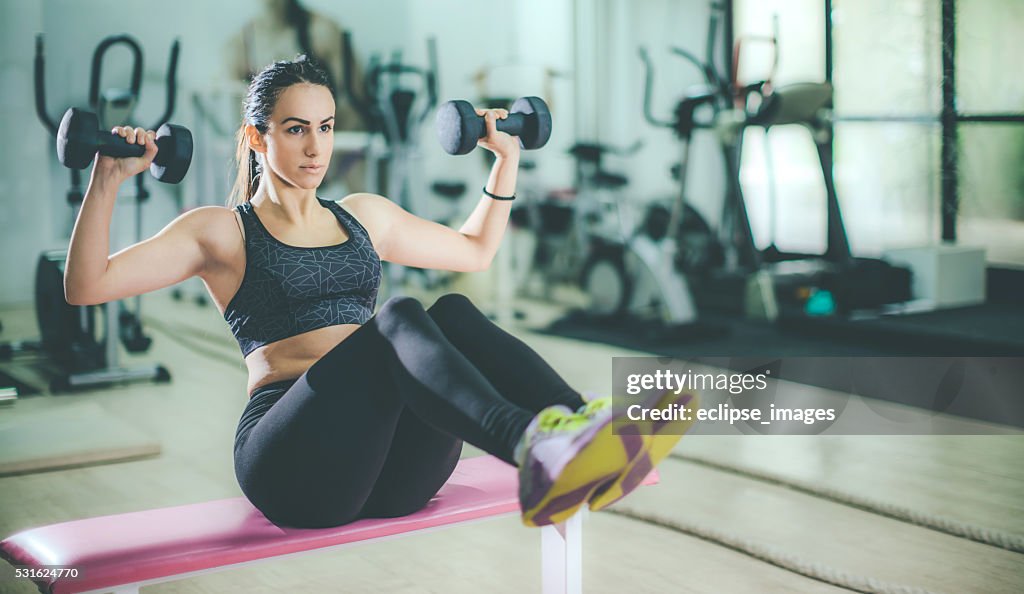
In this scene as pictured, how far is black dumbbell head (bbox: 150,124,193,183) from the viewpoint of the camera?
1.46 metres

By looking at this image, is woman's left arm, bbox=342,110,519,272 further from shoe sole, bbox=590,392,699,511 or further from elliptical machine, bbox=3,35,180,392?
elliptical machine, bbox=3,35,180,392

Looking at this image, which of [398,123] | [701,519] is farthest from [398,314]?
[398,123]

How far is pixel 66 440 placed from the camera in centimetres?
312

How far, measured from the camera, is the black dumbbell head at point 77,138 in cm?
136

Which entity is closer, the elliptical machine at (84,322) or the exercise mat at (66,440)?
the exercise mat at (66,440)

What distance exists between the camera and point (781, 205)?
6.49 metres

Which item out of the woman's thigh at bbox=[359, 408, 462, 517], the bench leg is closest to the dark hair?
the woman's thigh at bbox=[359, 408, 462, 517]

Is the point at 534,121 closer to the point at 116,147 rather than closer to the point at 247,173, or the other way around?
the point at 247,173

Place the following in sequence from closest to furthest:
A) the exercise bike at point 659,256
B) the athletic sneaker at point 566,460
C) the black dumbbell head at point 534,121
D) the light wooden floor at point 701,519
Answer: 1. the athletic sneaker at point 566,460
2. the black dumbbell head at point 534,121
3. the light wooden floor at point 701,519
4. the exercise bike at point 659,256

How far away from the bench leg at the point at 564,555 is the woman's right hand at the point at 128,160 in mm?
819

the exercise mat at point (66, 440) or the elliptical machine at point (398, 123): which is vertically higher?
the elliptical machine at point (398, 123)

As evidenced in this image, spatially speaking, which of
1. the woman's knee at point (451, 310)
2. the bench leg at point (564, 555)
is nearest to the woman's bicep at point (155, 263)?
the woman's knee at point (451, 310)

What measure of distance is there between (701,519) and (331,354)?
1308mm

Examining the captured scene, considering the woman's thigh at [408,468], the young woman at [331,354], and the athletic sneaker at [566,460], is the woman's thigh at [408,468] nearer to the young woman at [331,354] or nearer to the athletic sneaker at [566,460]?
the young woman at [331,354]
